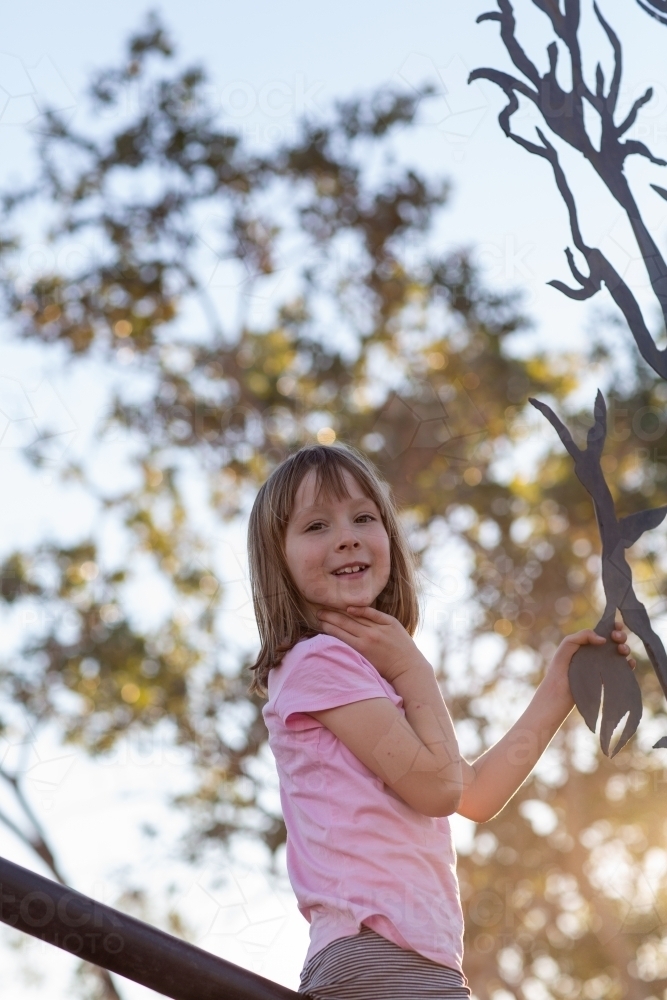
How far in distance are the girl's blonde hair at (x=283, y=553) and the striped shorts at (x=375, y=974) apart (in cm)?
41

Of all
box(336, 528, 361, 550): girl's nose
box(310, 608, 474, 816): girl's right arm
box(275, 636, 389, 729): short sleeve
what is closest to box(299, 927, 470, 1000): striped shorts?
box(310, 608, 474, 816): girl's right arm

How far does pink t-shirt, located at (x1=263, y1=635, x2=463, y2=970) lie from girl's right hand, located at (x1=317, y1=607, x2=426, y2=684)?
0.03m

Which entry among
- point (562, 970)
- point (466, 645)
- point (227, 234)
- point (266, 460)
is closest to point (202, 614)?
point (266, 460)

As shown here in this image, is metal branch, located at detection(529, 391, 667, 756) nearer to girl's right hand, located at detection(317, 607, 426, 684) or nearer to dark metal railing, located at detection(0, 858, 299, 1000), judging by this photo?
girl's right hand, located at detection(317, 607, 426, 684)

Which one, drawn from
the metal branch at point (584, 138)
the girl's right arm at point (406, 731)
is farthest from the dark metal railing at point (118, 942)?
the metal branch at point (584, 138)

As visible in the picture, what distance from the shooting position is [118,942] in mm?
1016

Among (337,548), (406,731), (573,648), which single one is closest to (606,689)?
(573,648)

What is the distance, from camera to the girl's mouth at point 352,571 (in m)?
1.59

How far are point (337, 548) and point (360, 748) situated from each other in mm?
321

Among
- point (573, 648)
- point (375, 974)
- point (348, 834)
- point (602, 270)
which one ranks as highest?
point (602, 270)

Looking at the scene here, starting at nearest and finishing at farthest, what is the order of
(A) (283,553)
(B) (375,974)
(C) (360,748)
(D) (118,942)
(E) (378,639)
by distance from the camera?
(D) (118,942)
(B) (375,974)
(C) (360,748)
(E) (378,639)
(A) (283,553)

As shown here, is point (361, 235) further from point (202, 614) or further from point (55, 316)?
point (202, 614)

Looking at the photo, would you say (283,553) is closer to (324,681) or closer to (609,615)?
(324,681)

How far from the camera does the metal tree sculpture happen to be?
4.17 ft
